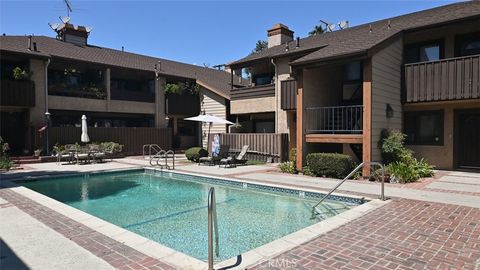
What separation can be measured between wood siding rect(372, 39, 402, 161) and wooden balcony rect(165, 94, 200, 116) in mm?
17670

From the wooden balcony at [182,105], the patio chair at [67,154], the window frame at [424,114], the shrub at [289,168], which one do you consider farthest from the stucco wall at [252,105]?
the patio chair at [67,154]

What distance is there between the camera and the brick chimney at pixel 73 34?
2555cm

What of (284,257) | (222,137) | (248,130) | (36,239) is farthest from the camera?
(248,130)

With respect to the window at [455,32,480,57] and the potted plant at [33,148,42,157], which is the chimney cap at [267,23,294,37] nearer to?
the window at [455,32,480,57]

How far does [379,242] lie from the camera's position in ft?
16.0

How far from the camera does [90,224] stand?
19.2 feet

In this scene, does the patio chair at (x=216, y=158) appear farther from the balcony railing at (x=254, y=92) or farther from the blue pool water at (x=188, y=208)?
the balcony railing at (x=254, y=92)

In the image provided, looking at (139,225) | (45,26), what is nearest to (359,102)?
(139,225)

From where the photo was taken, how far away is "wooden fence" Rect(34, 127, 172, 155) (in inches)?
778

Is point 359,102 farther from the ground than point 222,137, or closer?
farther from the ground

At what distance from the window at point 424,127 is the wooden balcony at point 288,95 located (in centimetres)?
537

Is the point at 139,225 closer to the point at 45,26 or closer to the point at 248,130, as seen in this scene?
the point at 248,130

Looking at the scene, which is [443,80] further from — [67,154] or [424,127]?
[67,154]

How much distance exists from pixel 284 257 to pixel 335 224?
6.33 ft
